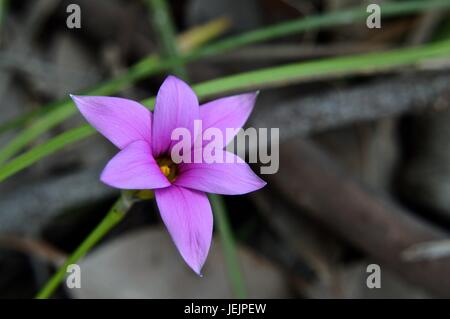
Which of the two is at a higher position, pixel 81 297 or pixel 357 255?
pixel 357 255

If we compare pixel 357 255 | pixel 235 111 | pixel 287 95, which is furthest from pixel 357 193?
pixel 235 111

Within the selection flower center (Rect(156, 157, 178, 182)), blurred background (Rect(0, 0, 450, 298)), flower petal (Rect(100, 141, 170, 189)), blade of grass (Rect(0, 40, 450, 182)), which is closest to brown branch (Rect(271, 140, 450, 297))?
blurred background (Rect(0, 0, 450, 298))

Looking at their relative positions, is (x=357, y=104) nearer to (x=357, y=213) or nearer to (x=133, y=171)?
(x=357, y=213)

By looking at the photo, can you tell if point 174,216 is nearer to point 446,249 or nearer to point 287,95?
point 446,249

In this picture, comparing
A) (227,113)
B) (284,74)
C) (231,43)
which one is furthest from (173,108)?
(231,43)

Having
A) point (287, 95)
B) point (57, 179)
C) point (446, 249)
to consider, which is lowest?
point (446, 249)

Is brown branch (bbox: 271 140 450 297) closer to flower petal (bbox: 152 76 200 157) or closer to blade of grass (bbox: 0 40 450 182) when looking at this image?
blade of grass (bbox: 0 40 450 182)
